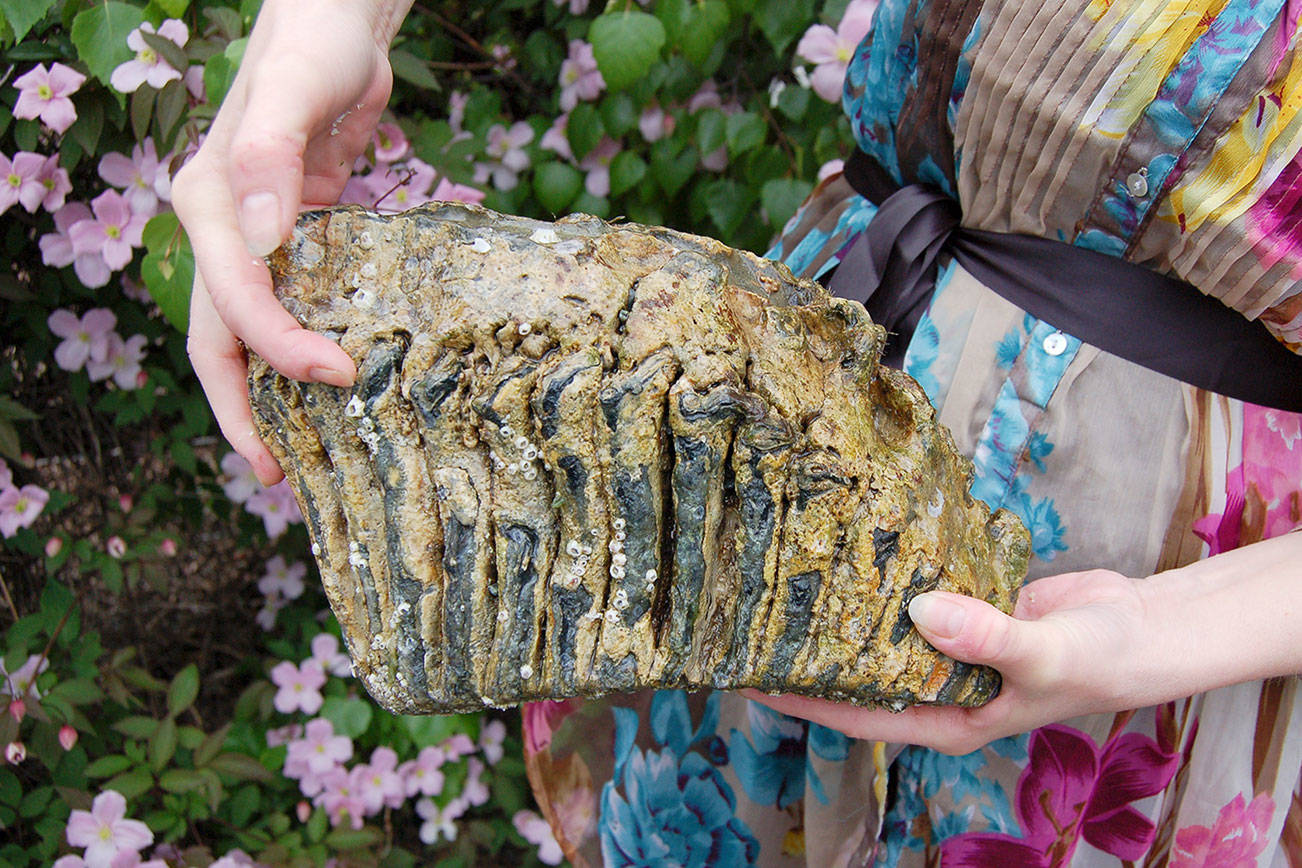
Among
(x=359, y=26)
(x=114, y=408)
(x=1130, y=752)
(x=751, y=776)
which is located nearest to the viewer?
(x=359, y=26)

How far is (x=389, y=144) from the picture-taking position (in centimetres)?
169

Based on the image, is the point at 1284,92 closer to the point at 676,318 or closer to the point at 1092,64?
the point at 1092,64

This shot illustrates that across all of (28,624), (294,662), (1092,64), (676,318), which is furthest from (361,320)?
(294,662)

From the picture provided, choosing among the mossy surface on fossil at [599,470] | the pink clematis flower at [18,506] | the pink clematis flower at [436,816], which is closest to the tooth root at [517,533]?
the mossy surface on fossil at [599,470]

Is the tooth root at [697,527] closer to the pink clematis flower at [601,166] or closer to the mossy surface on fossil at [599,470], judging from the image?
the mossy surface on fossil at [599,470]

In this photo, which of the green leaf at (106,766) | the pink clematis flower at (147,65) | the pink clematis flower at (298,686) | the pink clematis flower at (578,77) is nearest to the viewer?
the pink clematis flower at (147,65)

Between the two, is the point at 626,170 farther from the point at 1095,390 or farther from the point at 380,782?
the point at 380,782

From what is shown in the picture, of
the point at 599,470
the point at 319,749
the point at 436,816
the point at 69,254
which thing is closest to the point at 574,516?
the point at 599,470

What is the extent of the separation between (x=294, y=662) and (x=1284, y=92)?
233 centimetres

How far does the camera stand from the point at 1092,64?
37.0 inches

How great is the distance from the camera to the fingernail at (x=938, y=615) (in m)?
0.86

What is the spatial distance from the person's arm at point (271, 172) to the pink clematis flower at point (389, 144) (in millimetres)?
586

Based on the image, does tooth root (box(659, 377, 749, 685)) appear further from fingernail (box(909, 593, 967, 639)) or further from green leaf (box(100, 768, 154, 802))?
green leaf (box(100, 768, 154, 802))

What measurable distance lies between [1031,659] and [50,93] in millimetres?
1669
